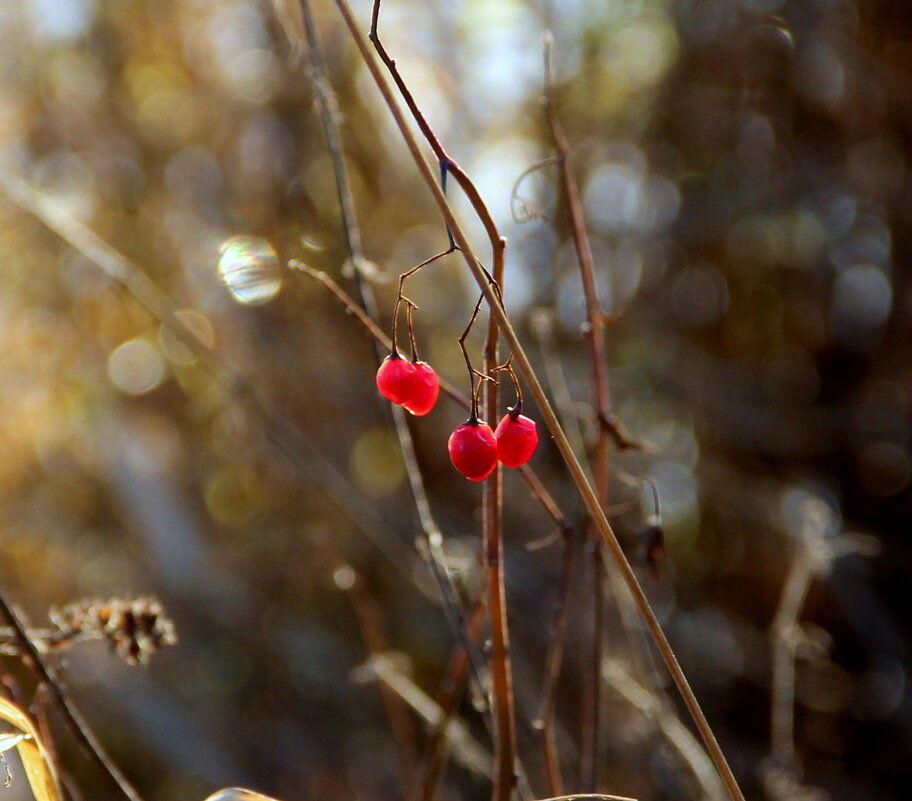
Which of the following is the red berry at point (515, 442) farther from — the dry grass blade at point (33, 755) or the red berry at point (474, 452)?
the dry grass blade at point (33, 755)

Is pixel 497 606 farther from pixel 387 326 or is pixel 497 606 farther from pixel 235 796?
pixel 387 326

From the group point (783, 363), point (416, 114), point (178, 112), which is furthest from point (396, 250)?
point (416, 114)

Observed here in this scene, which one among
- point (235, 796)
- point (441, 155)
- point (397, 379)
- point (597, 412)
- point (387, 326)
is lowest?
point (387, 326)

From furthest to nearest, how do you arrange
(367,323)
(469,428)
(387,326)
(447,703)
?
(387,326) < (447,703) < (367,323) < (469,428)

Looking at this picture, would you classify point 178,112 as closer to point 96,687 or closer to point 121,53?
point 121,53

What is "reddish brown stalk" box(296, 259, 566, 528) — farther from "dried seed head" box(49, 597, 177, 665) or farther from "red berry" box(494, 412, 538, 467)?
"dried seed head" box(49, 597, 177, 665)

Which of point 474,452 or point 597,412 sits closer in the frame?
point 474,452

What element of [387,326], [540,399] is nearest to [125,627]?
[540,399]
